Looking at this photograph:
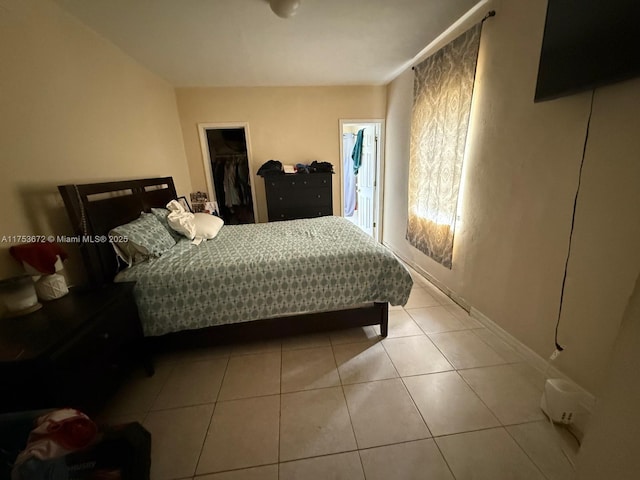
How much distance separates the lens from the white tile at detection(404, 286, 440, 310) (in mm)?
2447

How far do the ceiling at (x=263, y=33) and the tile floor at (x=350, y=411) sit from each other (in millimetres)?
2444

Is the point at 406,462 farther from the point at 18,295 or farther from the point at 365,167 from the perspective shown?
the point at 365,167

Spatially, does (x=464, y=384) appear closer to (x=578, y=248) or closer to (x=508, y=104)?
(x=578, y=248)

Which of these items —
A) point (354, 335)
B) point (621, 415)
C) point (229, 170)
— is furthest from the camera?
point (229, 170)

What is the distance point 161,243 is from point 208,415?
Answer: 120cm

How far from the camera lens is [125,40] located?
2.14m

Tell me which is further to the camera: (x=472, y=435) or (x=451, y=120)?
(x=451, y=120)

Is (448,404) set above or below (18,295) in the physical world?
below

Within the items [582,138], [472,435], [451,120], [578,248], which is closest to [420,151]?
[451,120]

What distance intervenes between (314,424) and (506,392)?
3.74 ft

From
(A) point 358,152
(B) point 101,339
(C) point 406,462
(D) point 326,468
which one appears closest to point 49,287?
(B) point 101,339

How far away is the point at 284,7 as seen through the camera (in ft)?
5.48

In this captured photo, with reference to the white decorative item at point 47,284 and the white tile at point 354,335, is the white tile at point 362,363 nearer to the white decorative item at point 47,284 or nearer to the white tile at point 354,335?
the white tile at point 354,335

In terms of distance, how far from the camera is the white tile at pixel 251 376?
1558 mm
